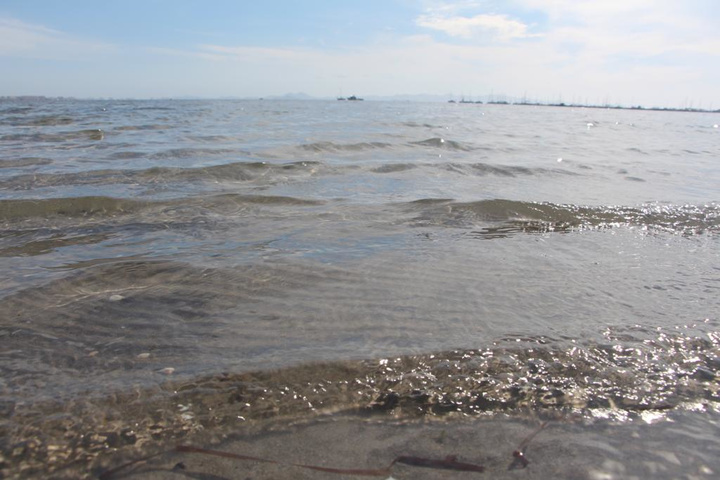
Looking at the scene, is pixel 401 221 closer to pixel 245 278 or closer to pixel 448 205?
pixel 448 205

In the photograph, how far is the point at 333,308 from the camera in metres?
3.27

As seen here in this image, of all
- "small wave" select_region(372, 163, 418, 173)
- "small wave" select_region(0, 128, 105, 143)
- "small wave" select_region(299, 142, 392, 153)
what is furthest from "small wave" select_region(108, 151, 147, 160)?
"small wave" select_region(372, 163, 418, 173)

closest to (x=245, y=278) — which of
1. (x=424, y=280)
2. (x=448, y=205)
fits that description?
(x=424, y=280)

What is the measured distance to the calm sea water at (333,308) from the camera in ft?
7.14

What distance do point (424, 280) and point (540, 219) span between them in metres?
3.17

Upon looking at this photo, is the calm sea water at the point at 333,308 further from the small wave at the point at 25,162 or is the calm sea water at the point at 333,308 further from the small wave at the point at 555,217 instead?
the small wave at the point at 25,162

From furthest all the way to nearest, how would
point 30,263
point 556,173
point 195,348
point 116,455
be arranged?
point 556,173
point 30,263
point 195,348
point 116,455

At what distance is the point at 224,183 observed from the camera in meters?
7.99

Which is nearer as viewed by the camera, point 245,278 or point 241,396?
point 241,396

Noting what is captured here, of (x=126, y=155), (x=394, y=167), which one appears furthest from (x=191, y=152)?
(x=394, y=167)

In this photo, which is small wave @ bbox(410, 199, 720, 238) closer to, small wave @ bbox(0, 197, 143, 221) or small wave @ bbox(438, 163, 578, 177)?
small wave @ bbox(438, 163, 578, 177)

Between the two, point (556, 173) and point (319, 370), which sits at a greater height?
point (556, 173)

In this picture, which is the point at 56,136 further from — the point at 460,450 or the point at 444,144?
the point at 460,450

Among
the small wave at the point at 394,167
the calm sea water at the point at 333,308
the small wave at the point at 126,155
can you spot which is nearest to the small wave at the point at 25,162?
the small wave at the point at 126,155
